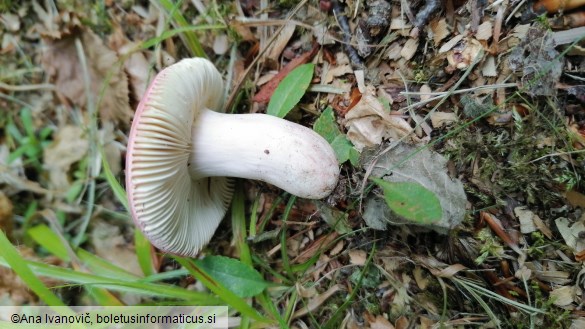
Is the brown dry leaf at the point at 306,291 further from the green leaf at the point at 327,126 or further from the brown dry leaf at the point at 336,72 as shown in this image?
the brown dry leaf at the point at 336,72

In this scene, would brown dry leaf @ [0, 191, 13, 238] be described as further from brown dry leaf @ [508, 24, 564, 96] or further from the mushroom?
brown dry leaf @ [508, 24, 564, 96]

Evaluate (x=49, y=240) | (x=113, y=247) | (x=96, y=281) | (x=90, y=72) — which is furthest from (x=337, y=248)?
(x=90, y=72)

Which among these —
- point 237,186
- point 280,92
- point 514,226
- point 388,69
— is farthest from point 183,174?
point 514,226

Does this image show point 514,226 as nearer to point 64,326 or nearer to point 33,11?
point 64,326

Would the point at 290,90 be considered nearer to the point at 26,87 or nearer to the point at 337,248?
the point at 337,248

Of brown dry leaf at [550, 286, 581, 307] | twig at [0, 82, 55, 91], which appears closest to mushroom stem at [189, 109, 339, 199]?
brown dry leaf at [550, 286, 581, 307]

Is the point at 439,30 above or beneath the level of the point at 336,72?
above

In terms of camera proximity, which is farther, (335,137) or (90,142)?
(90,142)
